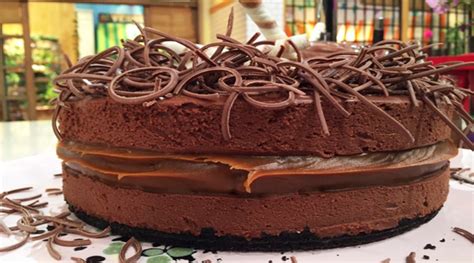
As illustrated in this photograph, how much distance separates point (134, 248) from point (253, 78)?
1.28 ft

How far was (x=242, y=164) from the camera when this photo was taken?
92cm

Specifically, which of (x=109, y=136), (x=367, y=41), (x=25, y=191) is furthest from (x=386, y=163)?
(x=367, y=41)

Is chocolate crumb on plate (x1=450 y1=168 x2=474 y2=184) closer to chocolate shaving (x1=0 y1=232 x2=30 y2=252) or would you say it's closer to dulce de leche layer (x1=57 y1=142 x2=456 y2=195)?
dulce de leche layer (x1=57 y1=142 x2=456 y2=195)

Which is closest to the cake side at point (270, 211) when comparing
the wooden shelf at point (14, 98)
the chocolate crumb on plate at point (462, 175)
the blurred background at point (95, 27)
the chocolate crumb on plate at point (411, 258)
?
the chocolate crumb on plate at point (411, 258)

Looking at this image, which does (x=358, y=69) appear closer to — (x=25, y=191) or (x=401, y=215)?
(x=401, y=215)

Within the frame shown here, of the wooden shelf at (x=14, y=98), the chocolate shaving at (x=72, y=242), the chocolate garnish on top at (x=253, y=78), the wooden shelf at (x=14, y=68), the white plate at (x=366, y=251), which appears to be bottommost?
the white plate at (x=366, y=251)

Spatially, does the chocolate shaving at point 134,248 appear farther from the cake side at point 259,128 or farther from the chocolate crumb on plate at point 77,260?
the cake side at point 259,128

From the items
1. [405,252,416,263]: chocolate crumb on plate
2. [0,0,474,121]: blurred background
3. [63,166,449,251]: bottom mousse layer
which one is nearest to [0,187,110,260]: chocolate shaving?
[63,166,449,251]: bottom mousse layer

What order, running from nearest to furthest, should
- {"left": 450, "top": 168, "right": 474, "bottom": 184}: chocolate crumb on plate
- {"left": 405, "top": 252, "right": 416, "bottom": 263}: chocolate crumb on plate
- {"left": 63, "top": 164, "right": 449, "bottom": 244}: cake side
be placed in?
{"left": 405, "top": 252, "right": 416, "bottom": 263}: chocolate crumb on plate, {"left": 63, "top": 164, "right": 449, "bottom": 244}: cake side, {"left": 450, "top": 168, "right": 474, "bottom": 184}: chocolate crumb on plate

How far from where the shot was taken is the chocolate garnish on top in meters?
0.92

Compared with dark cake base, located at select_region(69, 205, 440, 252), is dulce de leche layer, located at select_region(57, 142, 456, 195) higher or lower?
higher

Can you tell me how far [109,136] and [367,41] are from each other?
5364 mm

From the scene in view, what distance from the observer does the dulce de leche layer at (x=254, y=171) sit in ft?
3.04

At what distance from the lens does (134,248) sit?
0.96 metres
